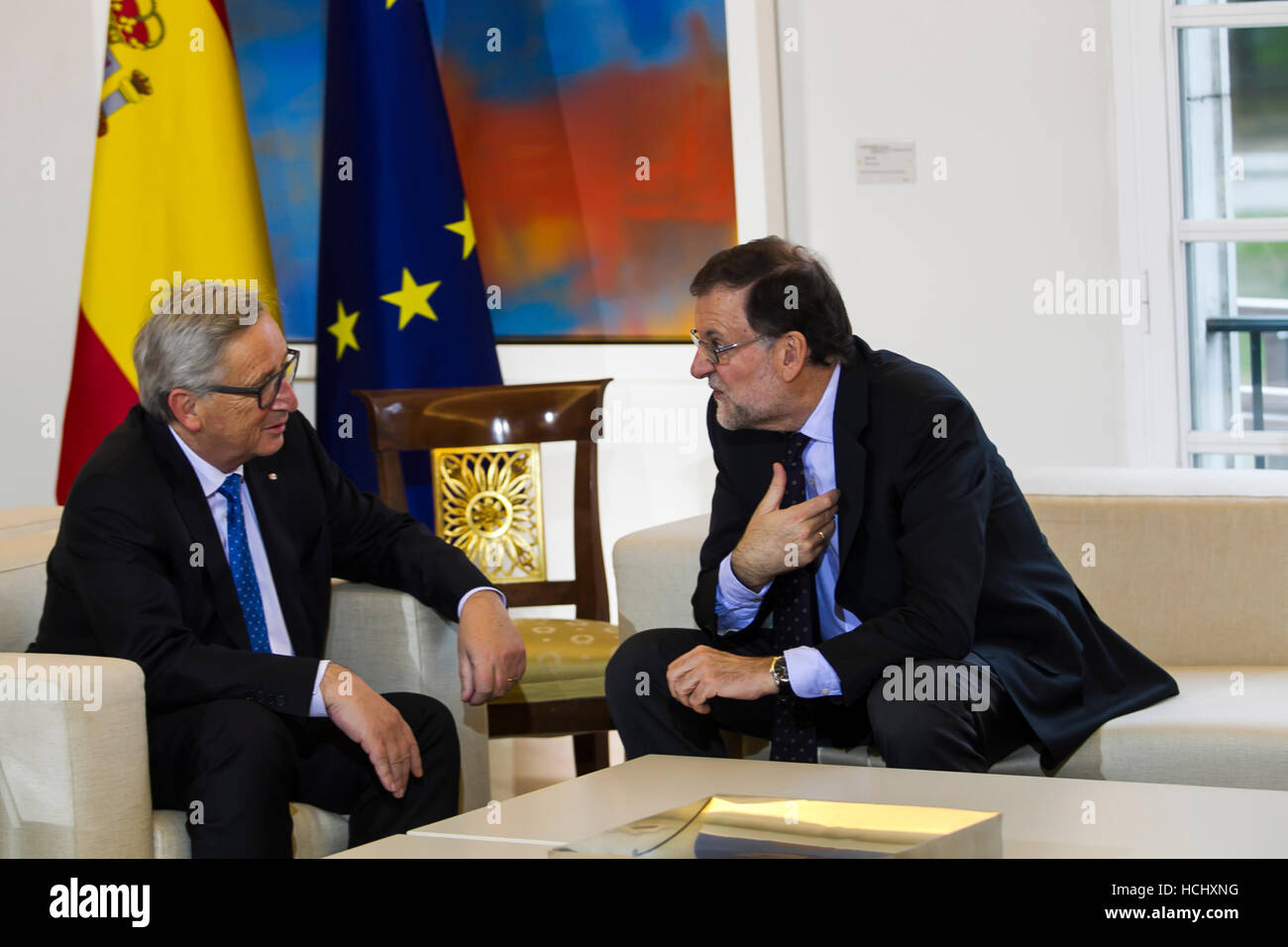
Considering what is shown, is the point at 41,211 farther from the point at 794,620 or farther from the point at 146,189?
the point at 794,620

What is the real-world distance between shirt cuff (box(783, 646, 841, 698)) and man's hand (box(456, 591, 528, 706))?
44 centimetres

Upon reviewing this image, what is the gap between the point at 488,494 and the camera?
3373 mm

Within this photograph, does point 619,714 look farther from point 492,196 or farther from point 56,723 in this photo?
point 492,196

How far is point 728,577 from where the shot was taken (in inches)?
89.1

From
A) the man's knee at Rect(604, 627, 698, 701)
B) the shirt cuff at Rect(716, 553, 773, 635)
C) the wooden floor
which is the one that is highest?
the shirt cuff at Rect(716, 553, 773, 635)

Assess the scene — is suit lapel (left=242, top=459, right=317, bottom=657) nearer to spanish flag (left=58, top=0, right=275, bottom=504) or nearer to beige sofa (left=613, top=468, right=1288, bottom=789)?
beige sofa (left=613, top=468, right=1288, bottom=789)

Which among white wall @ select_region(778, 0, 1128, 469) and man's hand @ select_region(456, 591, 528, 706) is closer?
man's hand @ select_region(456, 591, 528, 706)

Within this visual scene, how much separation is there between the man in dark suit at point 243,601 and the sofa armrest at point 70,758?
120 millimetres

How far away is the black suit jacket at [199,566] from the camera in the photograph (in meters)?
2.08

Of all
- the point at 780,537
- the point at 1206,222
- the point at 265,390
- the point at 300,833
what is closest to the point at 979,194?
the point at 1206,222

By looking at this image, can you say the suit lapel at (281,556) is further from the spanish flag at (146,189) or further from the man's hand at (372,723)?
the spanish flag at (146,189)

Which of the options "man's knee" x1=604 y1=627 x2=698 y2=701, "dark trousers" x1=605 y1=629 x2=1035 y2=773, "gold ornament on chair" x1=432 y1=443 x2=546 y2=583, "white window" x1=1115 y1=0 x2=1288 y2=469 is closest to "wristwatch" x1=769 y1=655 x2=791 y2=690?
"dark trousers" x1=605 y1=629 x2=1035 y2=773

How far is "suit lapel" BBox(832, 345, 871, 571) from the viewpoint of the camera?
7.28 ft

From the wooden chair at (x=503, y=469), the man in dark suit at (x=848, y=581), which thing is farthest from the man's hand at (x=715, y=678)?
the wooden chair at (x=503, y=469)
